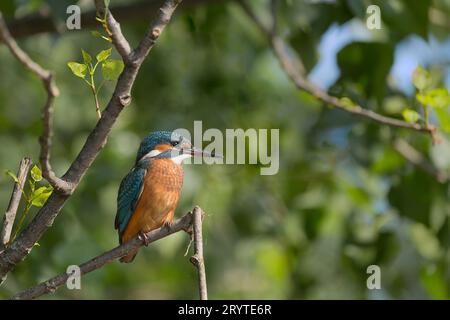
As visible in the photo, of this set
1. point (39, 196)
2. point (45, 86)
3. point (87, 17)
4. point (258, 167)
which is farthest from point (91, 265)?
point (258, 167)

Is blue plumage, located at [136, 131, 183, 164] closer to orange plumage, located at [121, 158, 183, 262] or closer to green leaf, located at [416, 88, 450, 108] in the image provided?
orange plumage, located at [121, 158, 183, 262]

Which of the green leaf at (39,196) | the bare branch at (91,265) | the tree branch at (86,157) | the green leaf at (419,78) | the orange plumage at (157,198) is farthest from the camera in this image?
the green leaf at (419,78)

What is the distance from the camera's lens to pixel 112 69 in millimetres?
2457

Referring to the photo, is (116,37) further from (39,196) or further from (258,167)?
(258,167)

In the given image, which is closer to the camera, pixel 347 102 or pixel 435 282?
pixel 347 102

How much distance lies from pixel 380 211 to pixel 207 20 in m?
1.53

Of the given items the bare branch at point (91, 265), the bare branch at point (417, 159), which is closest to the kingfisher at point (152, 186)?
the bare branch at point (91, 265)

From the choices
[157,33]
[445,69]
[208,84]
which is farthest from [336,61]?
[445,69]

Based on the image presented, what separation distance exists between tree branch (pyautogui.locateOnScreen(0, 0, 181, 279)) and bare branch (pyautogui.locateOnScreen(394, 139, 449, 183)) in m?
2.44

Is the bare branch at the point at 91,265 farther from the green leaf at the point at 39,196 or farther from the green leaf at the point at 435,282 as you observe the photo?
the green leaf at the point at 435,282

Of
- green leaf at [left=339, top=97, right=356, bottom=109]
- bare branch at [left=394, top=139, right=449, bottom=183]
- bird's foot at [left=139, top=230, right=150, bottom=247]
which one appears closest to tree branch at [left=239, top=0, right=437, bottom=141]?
green leaf at [left=339, top=97, right=356, bottom=109]

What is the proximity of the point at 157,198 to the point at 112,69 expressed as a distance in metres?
0.80

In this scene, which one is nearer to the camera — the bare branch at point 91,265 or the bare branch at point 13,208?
the bare branch at point 91,265

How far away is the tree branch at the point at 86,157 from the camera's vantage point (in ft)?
7.44
